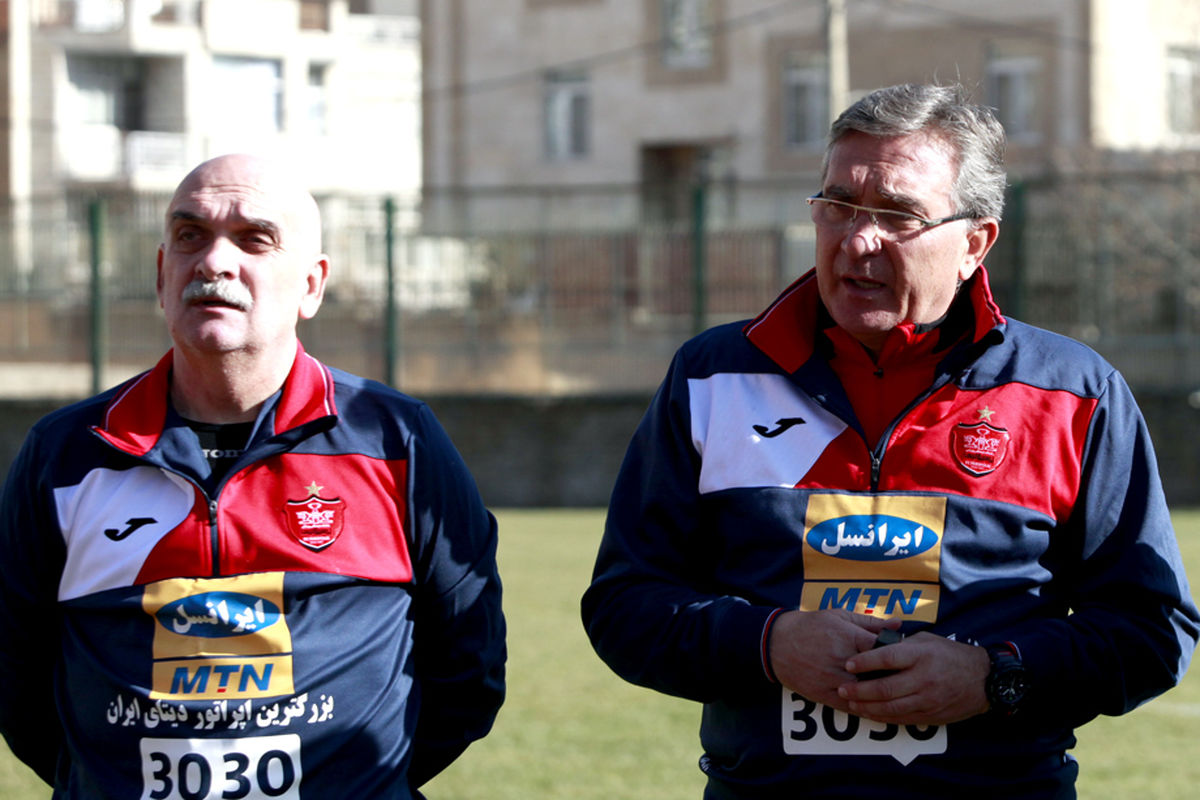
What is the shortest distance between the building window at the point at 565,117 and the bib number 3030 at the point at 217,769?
31715mm

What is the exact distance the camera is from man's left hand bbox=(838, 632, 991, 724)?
284 cm

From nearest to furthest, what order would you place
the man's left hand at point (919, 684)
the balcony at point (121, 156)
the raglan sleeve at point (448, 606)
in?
the man's left hand at point (919, 684), the raglan sleeve at point (448, 606), the balcony at point (121, 156)

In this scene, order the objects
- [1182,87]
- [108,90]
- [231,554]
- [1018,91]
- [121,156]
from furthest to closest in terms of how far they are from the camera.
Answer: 1. [108,90]
2. [121,156]
3. [1018,91]
4. [1182,87]
5. [231,554]

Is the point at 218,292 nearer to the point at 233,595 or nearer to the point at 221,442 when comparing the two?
the point at 221,442

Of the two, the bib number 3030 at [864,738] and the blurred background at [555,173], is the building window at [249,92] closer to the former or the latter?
the blurred background at [555,173]

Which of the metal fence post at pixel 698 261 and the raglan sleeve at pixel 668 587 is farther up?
the metal fence post at pixel 698 261

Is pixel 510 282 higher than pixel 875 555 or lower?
higher

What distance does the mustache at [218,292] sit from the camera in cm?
308

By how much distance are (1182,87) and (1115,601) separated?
28.3m

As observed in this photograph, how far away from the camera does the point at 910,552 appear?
299cm

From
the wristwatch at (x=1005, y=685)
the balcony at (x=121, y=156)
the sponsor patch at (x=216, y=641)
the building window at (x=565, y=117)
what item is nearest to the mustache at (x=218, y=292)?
the sponsor patch at (x=216, y=641)

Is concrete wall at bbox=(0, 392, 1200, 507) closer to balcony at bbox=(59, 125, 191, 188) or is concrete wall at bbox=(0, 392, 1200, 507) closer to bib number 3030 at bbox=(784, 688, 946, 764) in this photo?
bib number 3030 at bbox=(784, 688, 946, 764)

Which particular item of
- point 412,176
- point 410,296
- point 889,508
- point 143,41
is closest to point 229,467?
point 889,508

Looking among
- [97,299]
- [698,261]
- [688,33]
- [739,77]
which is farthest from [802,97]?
[97,299]
